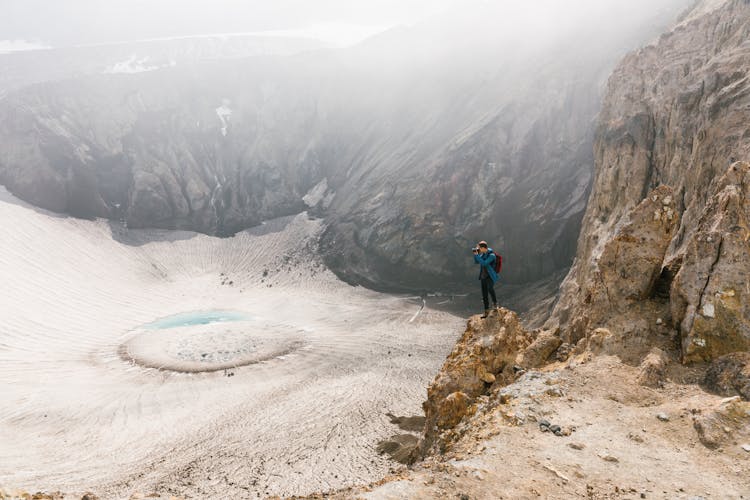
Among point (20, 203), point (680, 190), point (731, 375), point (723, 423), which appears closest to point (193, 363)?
point (680, 190)

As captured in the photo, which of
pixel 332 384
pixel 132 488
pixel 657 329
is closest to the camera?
pixel 657 329

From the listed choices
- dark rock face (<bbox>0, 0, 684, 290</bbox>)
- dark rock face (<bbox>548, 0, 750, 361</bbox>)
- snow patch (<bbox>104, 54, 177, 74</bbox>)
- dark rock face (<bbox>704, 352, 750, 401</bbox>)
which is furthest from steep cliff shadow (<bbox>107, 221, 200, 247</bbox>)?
dark rock face (<bbox>704, 352, 750, 401</bbox>)

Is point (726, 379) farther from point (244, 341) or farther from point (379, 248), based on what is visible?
point (379, 248)

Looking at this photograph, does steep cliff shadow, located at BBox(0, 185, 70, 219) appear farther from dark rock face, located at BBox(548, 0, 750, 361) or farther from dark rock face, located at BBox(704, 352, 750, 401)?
dark rock face, located at BBox(704, 352, 750, 401)

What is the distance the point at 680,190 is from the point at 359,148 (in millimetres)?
55515

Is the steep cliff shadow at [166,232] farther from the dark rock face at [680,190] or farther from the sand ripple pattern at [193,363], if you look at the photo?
the dark rock face at [680,190]

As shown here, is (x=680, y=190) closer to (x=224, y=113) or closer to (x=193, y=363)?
(x=193, y=363)

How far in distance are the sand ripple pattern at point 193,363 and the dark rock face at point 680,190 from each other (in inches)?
394

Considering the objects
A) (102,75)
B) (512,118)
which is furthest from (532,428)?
(102,75)

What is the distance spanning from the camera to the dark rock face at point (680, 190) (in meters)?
8.83

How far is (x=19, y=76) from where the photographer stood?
99562mm

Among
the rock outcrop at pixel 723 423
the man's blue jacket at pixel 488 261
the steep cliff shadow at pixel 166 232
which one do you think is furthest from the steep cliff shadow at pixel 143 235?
the rock outcrop at pixel 723 423

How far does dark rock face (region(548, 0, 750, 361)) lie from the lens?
8828mm

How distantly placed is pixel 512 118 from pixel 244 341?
1460 inches
